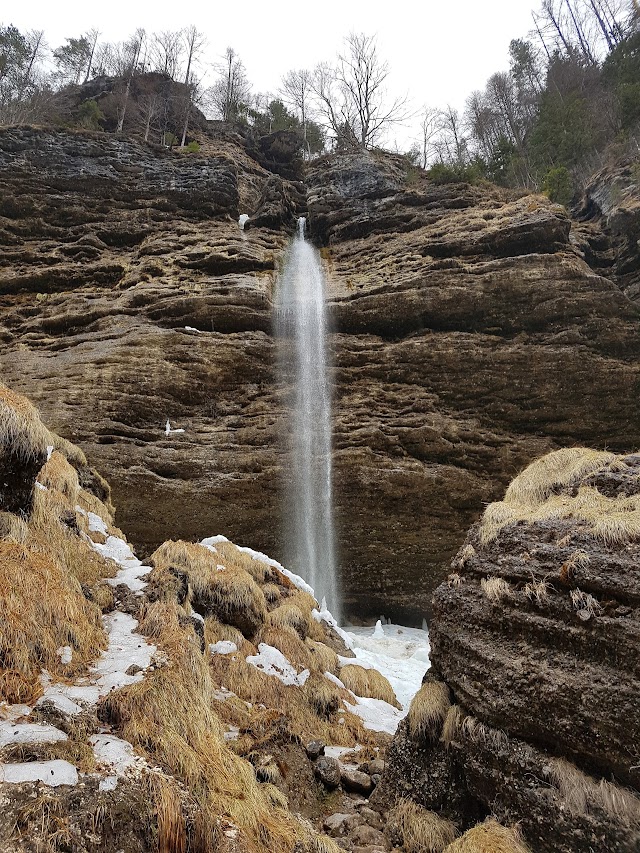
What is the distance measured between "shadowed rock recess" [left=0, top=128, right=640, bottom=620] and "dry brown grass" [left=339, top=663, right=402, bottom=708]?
8.00 metres

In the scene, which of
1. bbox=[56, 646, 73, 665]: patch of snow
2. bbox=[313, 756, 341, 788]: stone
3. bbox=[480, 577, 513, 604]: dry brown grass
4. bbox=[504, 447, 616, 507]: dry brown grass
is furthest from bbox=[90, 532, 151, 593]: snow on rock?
bbox=[504, 447, 616, 507]: dry brown grass

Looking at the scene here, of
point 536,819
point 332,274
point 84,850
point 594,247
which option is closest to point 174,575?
point 84,850

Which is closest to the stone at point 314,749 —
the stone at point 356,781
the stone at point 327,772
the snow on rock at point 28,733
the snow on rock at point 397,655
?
the stone at point 327,772

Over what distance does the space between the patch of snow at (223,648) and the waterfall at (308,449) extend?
30.2ft

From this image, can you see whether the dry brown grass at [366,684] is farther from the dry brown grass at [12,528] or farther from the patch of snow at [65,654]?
the dry brown grass at [12,528]

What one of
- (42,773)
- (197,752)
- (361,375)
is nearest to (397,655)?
(361,375)

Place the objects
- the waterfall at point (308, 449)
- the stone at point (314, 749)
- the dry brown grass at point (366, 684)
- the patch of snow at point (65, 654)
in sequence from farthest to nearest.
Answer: the waterfall at point (308, 449), the dry brown grass at point (366, 684), the stone at point (314, 749), the patch of snow at point (65, 654)

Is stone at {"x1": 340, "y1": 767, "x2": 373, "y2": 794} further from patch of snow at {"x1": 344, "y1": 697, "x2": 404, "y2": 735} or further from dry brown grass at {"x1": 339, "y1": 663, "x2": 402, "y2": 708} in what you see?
dry brown grass at {"x1": 339, "y1": 663, "x2": 402, "y2": 708}

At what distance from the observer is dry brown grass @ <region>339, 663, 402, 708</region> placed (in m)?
7.17

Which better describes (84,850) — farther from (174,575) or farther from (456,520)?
(456,520)

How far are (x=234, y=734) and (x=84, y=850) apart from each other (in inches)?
109

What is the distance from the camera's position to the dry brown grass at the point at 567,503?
4070 millimetres

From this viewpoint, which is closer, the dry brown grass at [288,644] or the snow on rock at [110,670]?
the snow on rock at [110,670]

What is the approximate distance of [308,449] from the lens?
15.7 m
